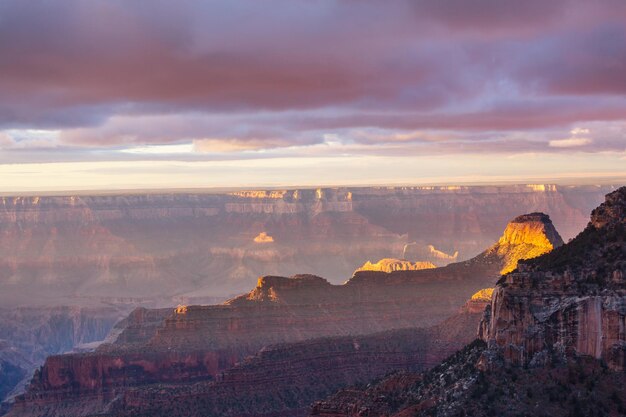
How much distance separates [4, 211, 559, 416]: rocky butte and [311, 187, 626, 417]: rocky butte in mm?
71780

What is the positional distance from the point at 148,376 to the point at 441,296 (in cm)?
3705

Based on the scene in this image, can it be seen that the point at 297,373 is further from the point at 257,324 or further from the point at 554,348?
the point at 554,348

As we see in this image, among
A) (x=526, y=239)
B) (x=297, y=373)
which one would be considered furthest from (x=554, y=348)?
(x=526, y=239)

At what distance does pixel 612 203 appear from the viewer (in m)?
82.1

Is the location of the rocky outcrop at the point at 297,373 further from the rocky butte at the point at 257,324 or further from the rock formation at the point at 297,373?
the rocky butte at the point at 257,324

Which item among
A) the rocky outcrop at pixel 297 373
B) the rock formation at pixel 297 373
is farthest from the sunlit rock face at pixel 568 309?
the rock formation at pixel 297 373

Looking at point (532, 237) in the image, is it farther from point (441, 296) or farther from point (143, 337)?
point (143, 337)

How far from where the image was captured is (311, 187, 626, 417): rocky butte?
70.4 meters

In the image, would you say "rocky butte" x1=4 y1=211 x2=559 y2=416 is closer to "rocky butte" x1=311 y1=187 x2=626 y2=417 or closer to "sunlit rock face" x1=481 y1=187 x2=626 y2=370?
"rocky butte" x1=311 y1=187 x2=626 y2=417

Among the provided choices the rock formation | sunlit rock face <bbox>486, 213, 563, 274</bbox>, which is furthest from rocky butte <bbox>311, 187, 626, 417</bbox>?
sunlit rock face <bbox>486, 213, 563, 274</bbox>

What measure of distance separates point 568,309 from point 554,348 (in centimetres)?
206

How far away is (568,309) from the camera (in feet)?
239

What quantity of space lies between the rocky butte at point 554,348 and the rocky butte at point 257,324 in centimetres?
7178

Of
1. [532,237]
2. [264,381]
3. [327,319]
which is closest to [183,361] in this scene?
[327,319]
